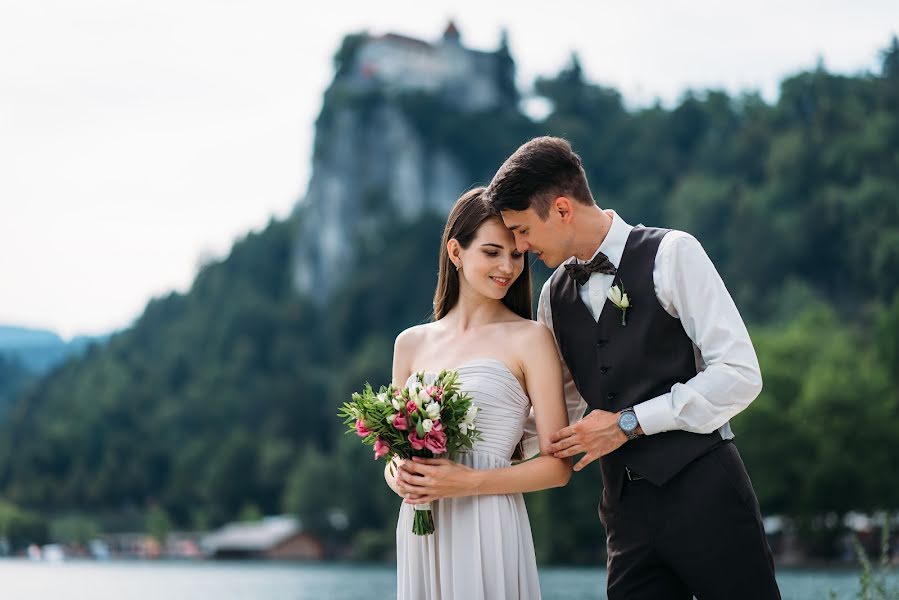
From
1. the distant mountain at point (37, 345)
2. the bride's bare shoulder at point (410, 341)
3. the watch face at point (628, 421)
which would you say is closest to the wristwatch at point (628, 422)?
the watch face at point (628, 421)

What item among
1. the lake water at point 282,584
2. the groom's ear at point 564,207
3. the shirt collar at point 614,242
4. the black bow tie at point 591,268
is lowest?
the lake water at point 282,584

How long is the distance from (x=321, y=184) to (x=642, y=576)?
132m

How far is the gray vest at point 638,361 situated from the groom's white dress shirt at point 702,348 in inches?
1.8

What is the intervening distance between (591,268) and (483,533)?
3.65ft

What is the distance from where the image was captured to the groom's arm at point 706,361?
4992mm

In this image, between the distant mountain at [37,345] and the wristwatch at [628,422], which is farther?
the distant mountain at [37,345]

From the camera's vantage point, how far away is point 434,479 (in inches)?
208

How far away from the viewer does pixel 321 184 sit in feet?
445

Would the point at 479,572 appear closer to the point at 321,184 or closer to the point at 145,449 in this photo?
the point at 145,449

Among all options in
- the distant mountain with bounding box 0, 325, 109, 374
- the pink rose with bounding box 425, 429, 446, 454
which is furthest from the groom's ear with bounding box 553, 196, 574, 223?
the distant mountain with bounding box 0, 325, 109, 374

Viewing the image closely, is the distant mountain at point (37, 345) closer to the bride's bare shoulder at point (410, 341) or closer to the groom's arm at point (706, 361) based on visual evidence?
the bride's bare shoulder at point (410, 341)

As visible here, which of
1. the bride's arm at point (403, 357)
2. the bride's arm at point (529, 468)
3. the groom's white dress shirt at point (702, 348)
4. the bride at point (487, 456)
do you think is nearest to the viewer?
the groom's white dress shirt at point (702, 348)

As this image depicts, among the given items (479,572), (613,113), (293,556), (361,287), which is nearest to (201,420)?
(361,287)

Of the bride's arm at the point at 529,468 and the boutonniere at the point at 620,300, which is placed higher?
the boutonniere at the point at 620,300
